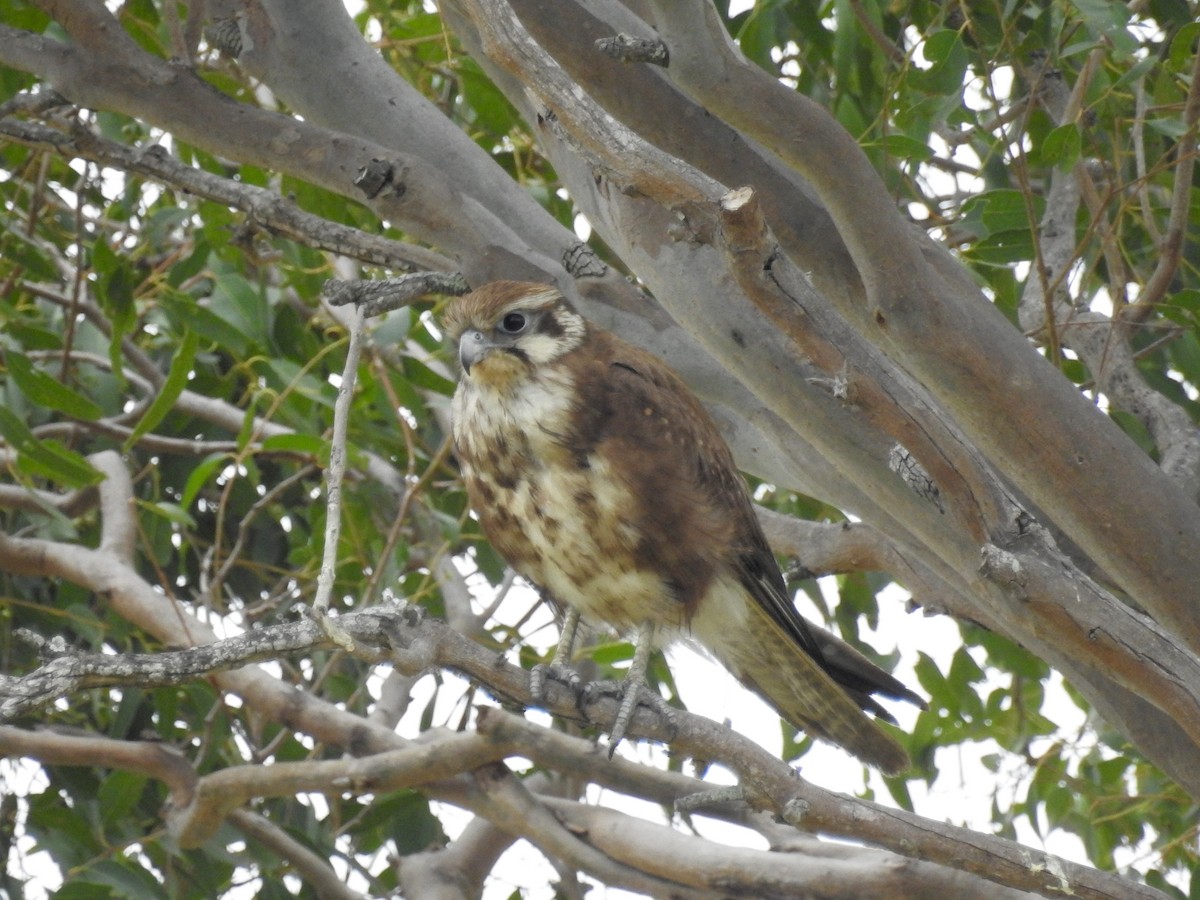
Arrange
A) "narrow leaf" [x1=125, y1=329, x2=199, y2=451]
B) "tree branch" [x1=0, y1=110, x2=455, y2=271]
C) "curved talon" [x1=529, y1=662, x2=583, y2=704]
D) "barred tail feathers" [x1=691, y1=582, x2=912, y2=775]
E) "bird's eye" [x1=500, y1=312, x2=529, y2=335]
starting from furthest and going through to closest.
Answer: "narrow leaf" [x1=125, y1=329, x2=199, y2=451], "barred tail feathers" [x1=691, y1=582, x2=912, y2=775], "bird's eye" [x1=500, y1=312, x2=529, y2=335], "tree branch" [x1=0, y1=110, x2=455, y2=271], "curved talon" [x1=529, y1=662, x2=583, y2=704]

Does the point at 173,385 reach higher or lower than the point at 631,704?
higher

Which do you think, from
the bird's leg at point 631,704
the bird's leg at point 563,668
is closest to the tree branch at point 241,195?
the bird's leg at point 563,668

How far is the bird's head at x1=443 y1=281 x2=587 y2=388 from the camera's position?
2.54m

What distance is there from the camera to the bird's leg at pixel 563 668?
7.29ft

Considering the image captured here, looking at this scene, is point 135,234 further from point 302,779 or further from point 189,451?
point 302,779

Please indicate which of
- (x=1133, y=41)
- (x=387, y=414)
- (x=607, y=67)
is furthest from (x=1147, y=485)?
(x=387, y=414)

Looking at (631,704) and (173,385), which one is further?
(173,385)

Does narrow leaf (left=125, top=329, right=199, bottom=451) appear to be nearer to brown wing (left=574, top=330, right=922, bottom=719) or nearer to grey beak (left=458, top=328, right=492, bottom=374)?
grey beak (left=458, top=328, right=492, bottom=374)

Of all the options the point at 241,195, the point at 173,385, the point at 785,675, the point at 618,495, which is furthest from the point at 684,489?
the point at 173,385

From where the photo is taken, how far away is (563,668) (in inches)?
96.0

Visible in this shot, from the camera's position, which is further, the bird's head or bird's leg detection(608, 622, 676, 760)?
the bird's head

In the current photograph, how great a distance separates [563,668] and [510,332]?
62 cm

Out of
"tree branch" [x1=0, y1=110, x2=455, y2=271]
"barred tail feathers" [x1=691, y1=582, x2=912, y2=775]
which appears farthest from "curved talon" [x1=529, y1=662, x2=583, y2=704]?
"tree branch" [x1=0, y1=110, x2=455, y2=271]

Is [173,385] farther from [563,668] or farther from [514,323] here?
[563,668]
